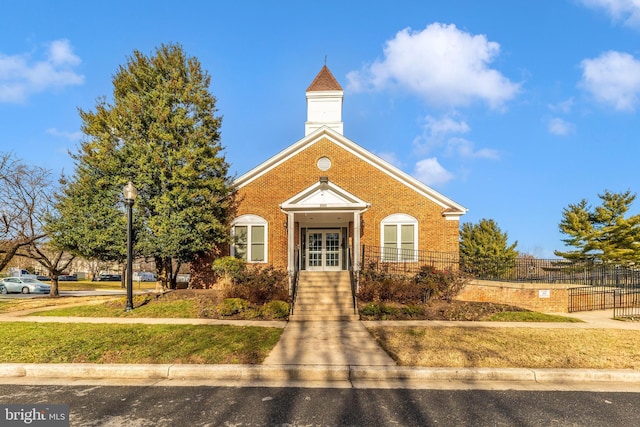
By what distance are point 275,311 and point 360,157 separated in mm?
9303

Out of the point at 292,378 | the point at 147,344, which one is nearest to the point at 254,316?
the point at 147,344

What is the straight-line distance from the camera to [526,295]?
1333 centimetres

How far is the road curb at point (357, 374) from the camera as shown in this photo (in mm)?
6004

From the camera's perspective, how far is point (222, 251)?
1678cm

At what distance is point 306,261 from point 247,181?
15.9ft

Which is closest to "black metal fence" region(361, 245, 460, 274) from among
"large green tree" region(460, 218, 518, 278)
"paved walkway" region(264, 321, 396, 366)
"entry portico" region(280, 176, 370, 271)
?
"entry portico" region(280, 176, 370, 271)

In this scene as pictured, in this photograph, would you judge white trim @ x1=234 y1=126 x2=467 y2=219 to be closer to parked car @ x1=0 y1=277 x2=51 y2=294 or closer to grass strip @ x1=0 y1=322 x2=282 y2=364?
grass strip @ x1=0 y1=322 x2=282 y2=364

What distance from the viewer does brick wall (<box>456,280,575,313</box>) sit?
1319 centimetres

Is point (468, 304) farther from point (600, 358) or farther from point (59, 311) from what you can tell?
point (59, 311)

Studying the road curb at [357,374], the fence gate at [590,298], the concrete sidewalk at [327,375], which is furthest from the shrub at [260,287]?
the fence gate at [590,298]

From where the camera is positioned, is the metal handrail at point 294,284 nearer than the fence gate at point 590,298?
Yes

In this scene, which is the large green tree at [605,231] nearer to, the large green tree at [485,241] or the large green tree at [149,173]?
the large green tree at [485,241]

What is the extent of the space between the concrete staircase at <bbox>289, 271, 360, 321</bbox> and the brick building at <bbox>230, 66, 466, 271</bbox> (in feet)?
8.10

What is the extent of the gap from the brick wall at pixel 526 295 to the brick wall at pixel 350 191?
10.5 ft
